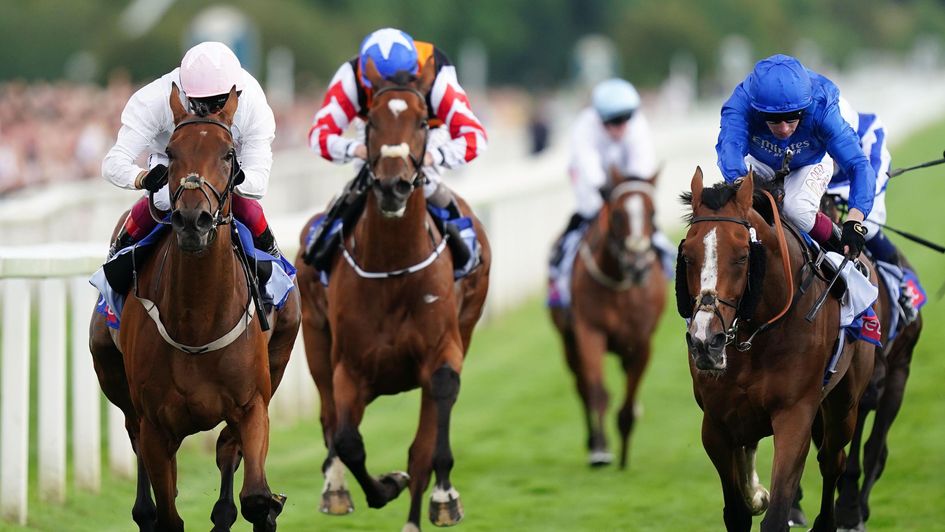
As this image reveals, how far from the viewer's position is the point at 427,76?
7.65m

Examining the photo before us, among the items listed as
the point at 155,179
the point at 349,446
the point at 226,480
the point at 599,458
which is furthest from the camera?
the point at 599,458

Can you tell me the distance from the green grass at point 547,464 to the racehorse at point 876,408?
0.91 feet

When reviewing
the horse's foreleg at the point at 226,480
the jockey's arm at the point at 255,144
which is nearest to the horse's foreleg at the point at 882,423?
the horse's foreleg at the point at 226,480

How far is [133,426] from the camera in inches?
269

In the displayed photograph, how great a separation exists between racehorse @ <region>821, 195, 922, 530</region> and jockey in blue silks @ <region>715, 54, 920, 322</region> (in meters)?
0.75

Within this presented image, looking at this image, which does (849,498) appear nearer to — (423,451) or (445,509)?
(445,509)

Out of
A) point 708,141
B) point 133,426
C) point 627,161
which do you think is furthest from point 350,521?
point 708,141

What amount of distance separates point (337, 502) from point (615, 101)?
382 cm

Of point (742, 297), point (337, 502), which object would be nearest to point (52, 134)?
point (337, 502)

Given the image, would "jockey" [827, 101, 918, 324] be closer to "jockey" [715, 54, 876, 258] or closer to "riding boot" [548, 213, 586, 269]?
"jockey" [715, 54, 876, 258]

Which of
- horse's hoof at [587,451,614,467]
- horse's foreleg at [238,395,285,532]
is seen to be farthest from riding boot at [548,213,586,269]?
horse's foreleg at [238,395,285,532]

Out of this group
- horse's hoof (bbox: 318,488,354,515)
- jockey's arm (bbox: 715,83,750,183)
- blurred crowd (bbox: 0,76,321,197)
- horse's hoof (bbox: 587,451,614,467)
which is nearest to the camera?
jockey's arm (bbox: 715,83,750,183)

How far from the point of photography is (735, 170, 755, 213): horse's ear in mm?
6039

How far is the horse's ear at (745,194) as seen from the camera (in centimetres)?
604
